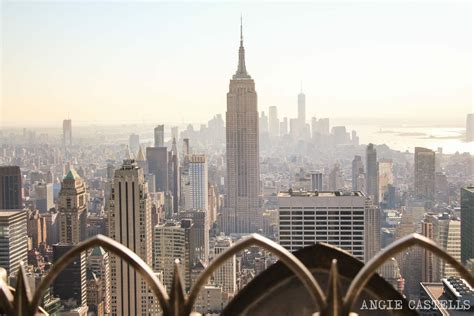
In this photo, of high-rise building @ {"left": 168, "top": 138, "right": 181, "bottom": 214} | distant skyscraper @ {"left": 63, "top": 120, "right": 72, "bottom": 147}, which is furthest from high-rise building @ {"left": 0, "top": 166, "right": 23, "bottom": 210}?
high-rise building @ {"left": 168, "top": 138, "right": 181, "bottom": 214}

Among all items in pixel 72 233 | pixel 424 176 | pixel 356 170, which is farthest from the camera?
pixel 356 170

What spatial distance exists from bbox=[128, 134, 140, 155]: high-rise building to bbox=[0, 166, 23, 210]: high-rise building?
3.84 m

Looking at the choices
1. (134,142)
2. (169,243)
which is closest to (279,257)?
(169,243)

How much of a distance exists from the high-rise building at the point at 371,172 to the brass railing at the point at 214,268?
19.9 m

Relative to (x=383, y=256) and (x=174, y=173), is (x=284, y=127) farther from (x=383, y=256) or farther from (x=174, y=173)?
(x=383, y=256)

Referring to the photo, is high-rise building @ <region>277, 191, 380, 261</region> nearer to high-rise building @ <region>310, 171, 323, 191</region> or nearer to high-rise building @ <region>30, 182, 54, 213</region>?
high-rise building @ <region>310, 171, 323, 191</region>

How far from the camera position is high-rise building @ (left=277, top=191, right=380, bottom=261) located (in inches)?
675

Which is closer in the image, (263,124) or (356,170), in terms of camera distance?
(356,170)

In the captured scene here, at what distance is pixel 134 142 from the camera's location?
21.6m

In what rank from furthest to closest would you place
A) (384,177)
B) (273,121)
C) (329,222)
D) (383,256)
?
1. (273,121)
2. (384,177)
3. (329,222)
4. (383,256)

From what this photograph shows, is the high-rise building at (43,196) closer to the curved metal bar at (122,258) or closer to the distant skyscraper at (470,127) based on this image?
the distant skyscraper at (470,127)

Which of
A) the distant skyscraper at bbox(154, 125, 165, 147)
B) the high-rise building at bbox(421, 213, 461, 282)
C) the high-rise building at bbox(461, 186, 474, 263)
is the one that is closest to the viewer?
the high-rise building at bbox(421, 213, 461, 282)

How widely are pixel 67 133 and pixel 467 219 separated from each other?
40.6ft

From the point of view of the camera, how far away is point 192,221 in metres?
21.0
